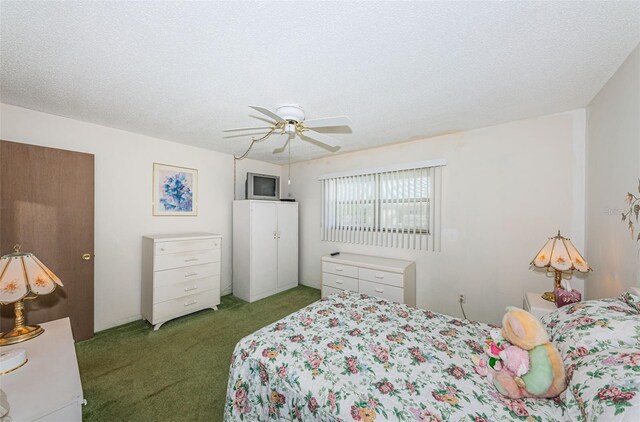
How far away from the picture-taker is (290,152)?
3869 mm

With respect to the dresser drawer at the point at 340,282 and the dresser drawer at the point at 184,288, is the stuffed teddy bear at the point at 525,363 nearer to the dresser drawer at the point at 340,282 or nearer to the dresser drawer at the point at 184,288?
the dresser drawer at the point at 340,282

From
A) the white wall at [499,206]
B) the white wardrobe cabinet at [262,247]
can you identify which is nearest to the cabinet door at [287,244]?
the white wardrobe cabinet at [262,247]

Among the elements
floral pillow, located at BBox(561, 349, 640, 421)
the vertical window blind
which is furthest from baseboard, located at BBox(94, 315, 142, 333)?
floral pillow, located at BBox(561, 349, 640, 421)

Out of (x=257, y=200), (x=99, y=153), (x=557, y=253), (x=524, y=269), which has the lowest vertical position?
(x=524, y=269)

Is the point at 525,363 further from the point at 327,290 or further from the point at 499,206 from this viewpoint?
the point at 327,290

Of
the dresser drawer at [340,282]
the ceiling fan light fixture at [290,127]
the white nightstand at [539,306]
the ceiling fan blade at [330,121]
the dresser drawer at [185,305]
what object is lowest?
the dresser drawer at [185,305]

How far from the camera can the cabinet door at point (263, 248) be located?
367 centimetres

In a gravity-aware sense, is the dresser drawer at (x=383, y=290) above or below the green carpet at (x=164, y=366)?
above

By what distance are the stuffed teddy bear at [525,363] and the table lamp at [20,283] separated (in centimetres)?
265

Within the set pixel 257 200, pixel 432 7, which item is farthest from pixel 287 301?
pixel 432 7

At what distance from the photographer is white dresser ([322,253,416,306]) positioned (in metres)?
2.96

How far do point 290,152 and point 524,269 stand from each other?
11.1 feet

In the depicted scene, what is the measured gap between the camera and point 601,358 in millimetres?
940

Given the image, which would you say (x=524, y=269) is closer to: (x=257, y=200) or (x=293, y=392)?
(x=293, y=392)
